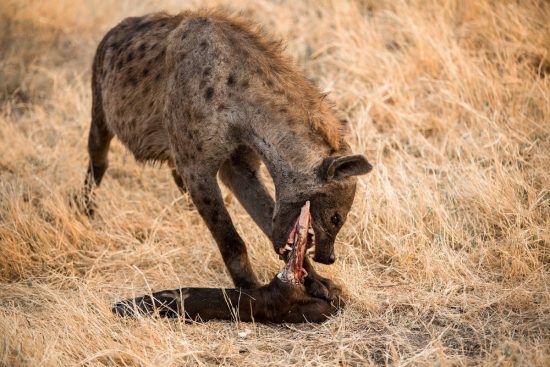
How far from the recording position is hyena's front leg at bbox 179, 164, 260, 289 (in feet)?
12.5

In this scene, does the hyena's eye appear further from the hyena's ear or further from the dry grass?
the dry grass

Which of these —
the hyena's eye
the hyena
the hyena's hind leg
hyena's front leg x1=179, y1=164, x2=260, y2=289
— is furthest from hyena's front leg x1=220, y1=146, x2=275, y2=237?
the hyena's hind leg

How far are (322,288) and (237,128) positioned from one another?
1038 mm

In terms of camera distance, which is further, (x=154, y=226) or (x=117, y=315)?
(x=154, y=226)

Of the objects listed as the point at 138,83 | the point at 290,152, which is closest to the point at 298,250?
the point at 290,152

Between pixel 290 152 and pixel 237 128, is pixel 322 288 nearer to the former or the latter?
pixel 290 152

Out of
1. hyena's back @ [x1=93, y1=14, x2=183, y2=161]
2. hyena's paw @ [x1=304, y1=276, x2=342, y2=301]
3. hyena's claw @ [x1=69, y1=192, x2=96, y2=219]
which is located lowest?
hyena's paw @ [x1=304, y1=276, x2=342, y2=301]

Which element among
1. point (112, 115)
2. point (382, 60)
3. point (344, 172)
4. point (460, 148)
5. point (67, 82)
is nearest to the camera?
point (344, 172)

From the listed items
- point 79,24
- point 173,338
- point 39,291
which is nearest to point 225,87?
point 173,338

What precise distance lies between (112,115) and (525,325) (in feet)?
9.95

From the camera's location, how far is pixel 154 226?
473 centimetres

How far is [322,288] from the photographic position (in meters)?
3.75

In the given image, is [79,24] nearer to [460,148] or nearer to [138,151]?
[138,151]

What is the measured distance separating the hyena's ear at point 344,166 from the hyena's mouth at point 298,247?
0.70ft
